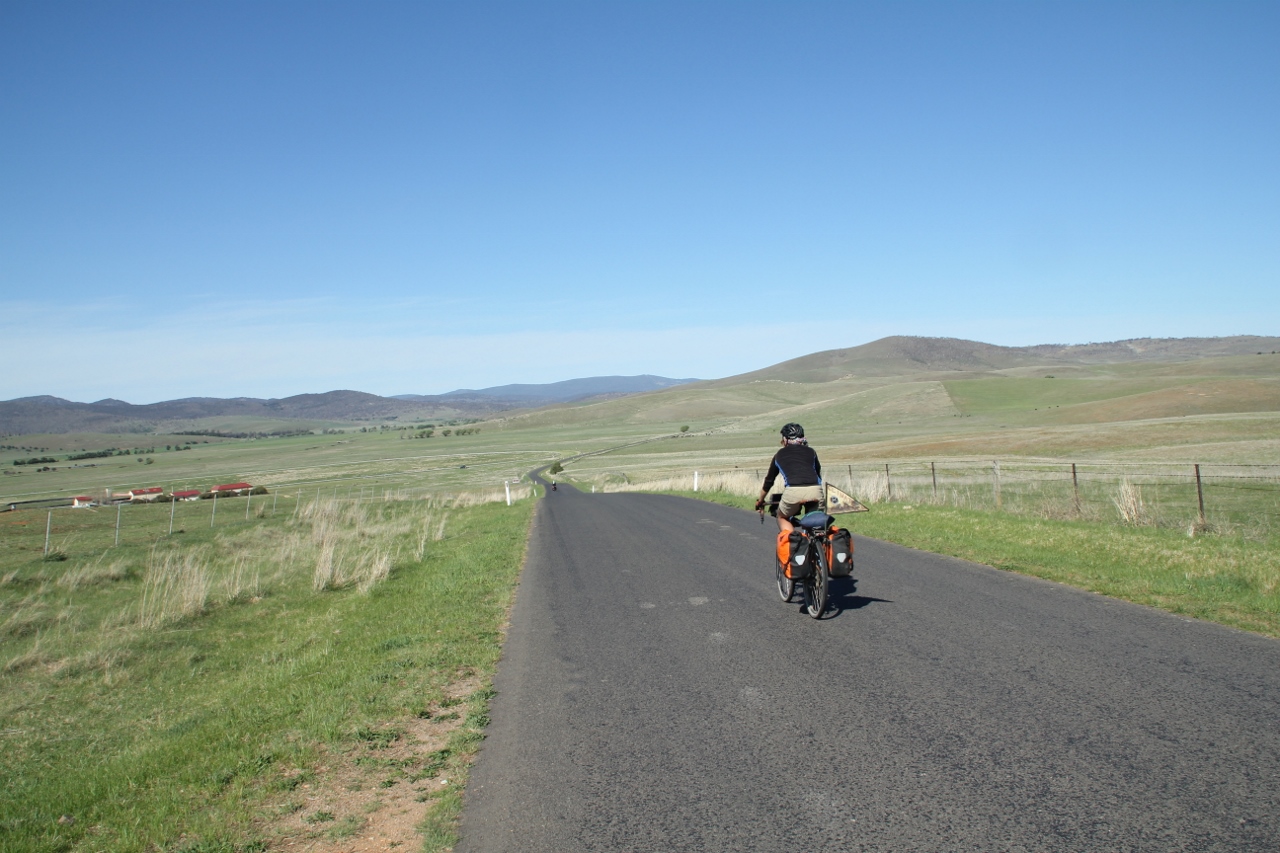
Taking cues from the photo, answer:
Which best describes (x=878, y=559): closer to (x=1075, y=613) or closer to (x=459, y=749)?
(x=1075, y=613)

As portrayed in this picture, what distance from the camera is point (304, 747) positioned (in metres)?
5.91

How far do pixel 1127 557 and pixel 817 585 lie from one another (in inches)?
233

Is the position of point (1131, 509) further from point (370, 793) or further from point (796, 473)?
point (370, 793)

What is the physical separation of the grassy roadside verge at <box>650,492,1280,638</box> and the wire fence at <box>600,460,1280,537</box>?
1.30 metres

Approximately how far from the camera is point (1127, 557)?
12.0 meters

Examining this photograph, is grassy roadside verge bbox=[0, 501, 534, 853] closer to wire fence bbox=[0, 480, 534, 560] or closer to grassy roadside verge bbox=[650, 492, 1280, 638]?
grassy roadside verge bbox=[650, 492, 1280, 638]

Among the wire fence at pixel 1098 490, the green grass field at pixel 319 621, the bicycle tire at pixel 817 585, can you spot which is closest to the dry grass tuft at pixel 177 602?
the green grass field at pixel 319 621

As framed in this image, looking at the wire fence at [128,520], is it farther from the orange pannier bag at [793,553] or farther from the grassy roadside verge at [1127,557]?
the grassy roadside verge at [1127,557]

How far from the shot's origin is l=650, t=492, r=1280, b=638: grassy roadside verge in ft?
29.1

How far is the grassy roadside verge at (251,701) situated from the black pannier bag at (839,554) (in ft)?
12.2

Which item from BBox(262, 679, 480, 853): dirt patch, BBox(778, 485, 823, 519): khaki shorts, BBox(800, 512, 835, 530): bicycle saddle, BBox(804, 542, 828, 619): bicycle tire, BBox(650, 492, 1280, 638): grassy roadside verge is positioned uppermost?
BBox(778, 485, 823, 519): khaki shorts

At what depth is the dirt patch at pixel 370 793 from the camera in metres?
4.47

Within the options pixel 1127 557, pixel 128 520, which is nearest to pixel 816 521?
pixel 1127 557

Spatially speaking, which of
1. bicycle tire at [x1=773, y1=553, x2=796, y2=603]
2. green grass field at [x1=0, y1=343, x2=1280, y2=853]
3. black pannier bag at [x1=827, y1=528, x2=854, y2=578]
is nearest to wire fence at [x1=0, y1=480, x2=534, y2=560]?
green grass field at [x1=0, y1=343, x2=1280, y2=853]
